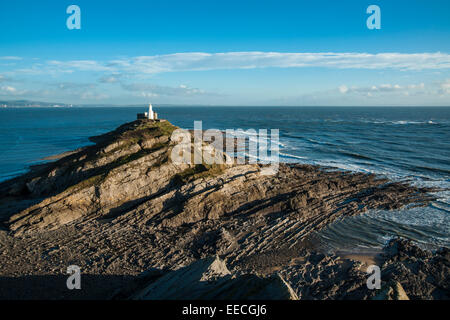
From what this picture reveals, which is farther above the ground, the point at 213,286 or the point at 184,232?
the point at 213,286

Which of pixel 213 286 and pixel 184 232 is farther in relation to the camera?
pixel 184 232

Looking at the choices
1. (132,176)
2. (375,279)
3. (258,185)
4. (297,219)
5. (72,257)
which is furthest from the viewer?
(258,185)

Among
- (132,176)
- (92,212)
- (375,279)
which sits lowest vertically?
(375,279)

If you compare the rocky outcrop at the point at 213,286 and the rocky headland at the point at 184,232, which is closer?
the rocky outcrop at the point at 213,286

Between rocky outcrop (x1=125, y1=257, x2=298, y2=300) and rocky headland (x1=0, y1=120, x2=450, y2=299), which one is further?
rocky headland (x1=0, y1=120, x2=450, y2=299)
